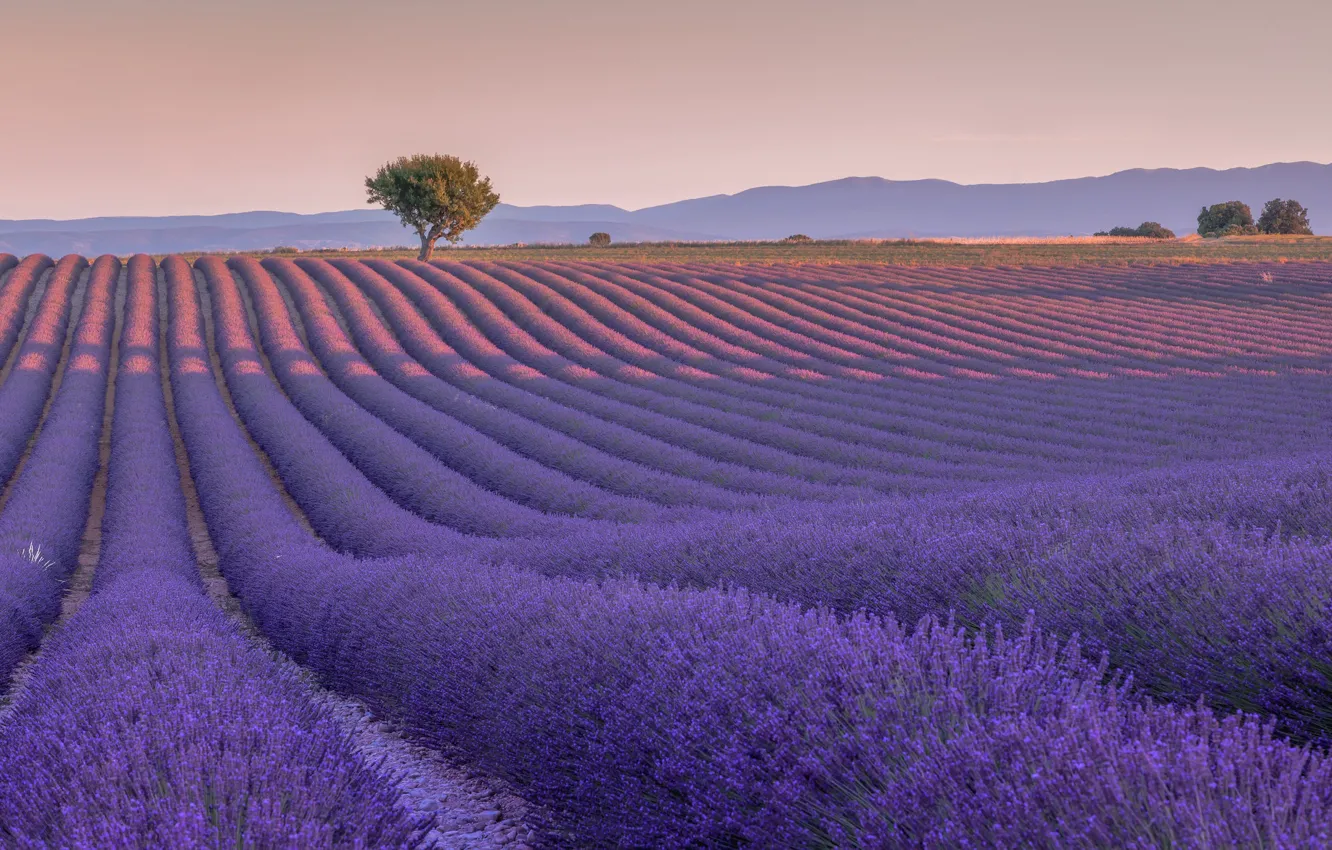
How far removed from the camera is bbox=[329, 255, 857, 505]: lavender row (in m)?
11.7

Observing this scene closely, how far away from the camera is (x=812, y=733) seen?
88.9 inches

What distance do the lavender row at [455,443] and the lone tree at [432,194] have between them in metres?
16.6

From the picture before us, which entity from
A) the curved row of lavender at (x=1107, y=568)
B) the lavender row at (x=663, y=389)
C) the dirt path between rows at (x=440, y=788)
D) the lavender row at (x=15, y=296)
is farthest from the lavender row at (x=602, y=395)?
the lavender row at (x=15, y=296)

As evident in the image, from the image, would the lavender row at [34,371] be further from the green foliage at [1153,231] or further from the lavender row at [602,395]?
the green foliage at [1153,231]

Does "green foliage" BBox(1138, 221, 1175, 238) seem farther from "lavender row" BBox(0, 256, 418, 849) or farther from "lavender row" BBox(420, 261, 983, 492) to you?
"lavender row" BBox(0, 256, 418, 849)

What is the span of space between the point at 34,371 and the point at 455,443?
36.3 ft

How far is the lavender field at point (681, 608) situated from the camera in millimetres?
2018

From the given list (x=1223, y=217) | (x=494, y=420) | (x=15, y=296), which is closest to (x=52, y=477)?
(x=494, y=420)

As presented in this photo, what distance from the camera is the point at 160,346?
2328 cm

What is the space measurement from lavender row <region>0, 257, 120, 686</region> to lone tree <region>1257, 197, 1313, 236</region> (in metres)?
69.6

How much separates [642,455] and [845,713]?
1086cm

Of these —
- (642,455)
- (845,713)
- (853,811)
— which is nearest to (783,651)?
(845,713)

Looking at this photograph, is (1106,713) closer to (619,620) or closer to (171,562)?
(619,620)

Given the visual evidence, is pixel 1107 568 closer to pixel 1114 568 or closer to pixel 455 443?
pixel 1114 568
